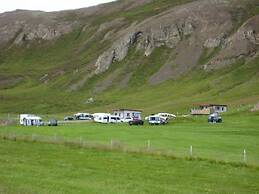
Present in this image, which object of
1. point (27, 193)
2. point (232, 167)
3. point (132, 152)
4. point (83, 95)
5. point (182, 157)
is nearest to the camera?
point (27, 193)

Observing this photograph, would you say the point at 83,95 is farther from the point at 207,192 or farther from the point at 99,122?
the point at 207,192

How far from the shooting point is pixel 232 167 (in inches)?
1665

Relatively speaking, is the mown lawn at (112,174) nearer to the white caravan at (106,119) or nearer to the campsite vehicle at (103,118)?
the campsite vehicle at (103,118)

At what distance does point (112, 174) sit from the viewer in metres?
37.3

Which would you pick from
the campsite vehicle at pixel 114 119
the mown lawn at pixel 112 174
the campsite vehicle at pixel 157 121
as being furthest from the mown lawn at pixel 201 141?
the campsite vehicle at pixel 114 119

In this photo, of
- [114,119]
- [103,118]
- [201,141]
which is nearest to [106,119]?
[103,118]

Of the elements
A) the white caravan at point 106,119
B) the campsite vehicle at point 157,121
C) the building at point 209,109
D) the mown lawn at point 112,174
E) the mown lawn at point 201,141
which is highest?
the building at point 209,109

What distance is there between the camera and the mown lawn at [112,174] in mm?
31772

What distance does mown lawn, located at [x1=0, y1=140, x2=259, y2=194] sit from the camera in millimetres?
31772

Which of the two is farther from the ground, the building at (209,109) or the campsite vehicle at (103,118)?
the building at (209,109)

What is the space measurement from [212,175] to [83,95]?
158128 mm

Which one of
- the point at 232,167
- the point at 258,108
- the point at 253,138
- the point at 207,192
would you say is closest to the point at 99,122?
the point at 258,108

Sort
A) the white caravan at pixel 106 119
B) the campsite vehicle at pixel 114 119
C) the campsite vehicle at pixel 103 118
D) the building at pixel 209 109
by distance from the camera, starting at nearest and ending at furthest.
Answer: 1. the campsite vehicle at pixel 103 118
2. the white caravan at pixel 106 119
3. the campsite vehicle at pixel 114 119
4. the building at pixel 209 109

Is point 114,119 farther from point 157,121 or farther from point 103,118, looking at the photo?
point 157,121
